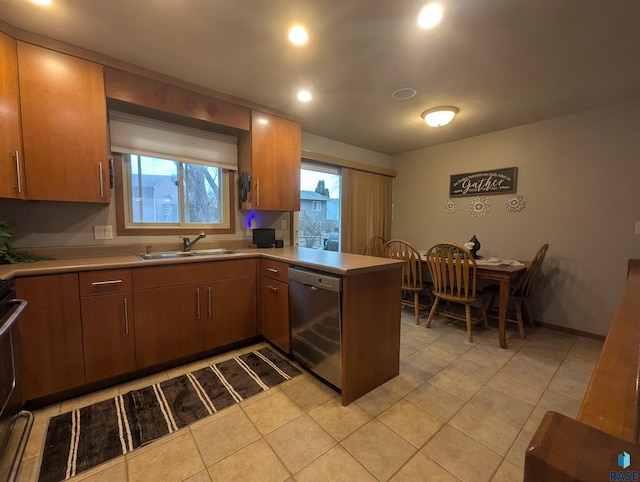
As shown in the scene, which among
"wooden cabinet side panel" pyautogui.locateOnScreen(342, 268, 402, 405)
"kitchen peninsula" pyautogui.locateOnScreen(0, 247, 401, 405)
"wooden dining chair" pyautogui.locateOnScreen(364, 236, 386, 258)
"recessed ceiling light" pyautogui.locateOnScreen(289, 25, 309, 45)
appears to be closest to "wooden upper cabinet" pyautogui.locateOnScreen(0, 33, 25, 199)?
"kitchen peninsula" pyautogui.locateOnScreen(0, 247, 401, 405)

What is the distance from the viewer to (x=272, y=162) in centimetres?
286

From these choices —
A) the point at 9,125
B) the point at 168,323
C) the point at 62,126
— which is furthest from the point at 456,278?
the point at 9,125

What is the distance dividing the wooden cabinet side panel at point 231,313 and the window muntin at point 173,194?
0.83 meters

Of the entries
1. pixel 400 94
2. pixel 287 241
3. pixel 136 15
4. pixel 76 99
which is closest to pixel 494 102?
pixel 400 94

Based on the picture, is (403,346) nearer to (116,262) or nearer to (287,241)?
(287,241)

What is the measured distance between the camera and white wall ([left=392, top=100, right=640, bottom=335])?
103 inches

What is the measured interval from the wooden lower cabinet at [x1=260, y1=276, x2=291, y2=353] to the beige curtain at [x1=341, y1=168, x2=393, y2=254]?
179 cm

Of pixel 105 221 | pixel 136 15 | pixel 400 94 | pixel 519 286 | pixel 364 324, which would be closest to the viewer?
pixel 136 15

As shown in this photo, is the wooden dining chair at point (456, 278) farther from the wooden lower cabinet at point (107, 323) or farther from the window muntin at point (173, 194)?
the wooden lower cabinet at point (107, 323)

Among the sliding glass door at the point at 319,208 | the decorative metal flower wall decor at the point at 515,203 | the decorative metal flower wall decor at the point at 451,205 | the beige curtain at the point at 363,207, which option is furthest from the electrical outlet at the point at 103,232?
the decorative metal flower wall decor at the point at 515,203

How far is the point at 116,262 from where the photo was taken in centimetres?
186

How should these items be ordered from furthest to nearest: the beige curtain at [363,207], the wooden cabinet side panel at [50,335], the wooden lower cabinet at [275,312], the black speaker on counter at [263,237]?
the beige curtain at [363,207] → the black speaker on counter at [263,237] → the wooden lower cabinet at [275,312] → the wooden cabinet side panel at [50,335]

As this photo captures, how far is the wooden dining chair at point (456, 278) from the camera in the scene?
265 cm

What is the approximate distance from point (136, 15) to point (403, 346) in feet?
10.2
